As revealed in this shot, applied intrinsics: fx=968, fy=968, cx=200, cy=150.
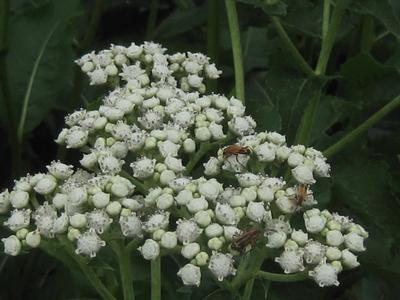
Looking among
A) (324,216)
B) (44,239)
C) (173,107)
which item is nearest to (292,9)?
(173,107)

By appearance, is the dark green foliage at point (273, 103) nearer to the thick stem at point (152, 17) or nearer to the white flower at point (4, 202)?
the thick stem at point (152, 17)

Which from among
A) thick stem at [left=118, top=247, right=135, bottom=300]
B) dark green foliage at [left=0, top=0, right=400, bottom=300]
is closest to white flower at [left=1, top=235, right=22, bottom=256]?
dark green foliage at [left=0, top=0, right=400, bottom=300]

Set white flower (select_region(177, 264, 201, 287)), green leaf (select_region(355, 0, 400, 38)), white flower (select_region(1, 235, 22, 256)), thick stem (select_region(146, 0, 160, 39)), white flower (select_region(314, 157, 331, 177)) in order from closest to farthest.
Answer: white flower (select_region(177, 264, 201, 287)) < white flower (select_region(1, 235, 22, 256)) < white flower (select_region(314, 157, 331, 177)) < green leaf (select_region(355, 0, 400, 38)) < thick stem (select_region(146, 0, 160, 39))

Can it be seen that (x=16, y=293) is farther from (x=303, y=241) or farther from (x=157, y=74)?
(x=303, y=241)

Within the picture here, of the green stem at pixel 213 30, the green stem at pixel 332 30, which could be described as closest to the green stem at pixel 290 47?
the green stem at pixel 332 30

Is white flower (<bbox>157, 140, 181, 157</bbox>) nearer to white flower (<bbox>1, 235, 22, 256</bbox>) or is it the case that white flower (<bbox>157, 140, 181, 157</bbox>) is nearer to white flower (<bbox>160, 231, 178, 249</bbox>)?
white flower (<bbox>160, 231, 178, 249</bbox>)

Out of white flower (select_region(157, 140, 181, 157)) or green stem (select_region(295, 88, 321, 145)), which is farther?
green stem (select_region(295, 88, 321, 145))
